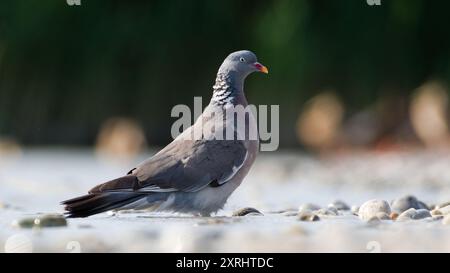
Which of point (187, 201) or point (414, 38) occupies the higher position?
point (414, 38)

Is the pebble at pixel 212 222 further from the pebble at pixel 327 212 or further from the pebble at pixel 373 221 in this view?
the pebble at pixel 373 221

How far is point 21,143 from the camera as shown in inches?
527

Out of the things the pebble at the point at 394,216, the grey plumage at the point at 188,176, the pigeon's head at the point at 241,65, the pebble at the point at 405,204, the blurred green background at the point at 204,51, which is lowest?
the pebble at the point at 394,216

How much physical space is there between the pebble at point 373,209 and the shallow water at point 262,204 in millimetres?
65

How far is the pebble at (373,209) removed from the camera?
5.45m

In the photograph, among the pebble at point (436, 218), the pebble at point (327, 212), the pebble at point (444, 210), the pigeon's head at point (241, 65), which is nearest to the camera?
the pebble at point (436, 218)

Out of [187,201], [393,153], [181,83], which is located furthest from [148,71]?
[187,201]

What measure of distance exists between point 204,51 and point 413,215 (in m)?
7.46

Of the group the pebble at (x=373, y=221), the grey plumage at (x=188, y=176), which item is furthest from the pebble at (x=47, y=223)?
the pebble at (x=373, y=221)

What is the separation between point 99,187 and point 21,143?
8.55m

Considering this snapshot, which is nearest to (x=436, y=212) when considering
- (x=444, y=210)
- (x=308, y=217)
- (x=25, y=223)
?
→ (x=444, y=210)

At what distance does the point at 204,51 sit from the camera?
12484 millimetres

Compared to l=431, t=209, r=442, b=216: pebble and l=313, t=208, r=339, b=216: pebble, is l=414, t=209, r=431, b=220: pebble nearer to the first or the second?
l=431, t=209, r=442, b=216: pebble

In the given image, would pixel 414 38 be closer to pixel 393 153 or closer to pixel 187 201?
pixel 393 153
